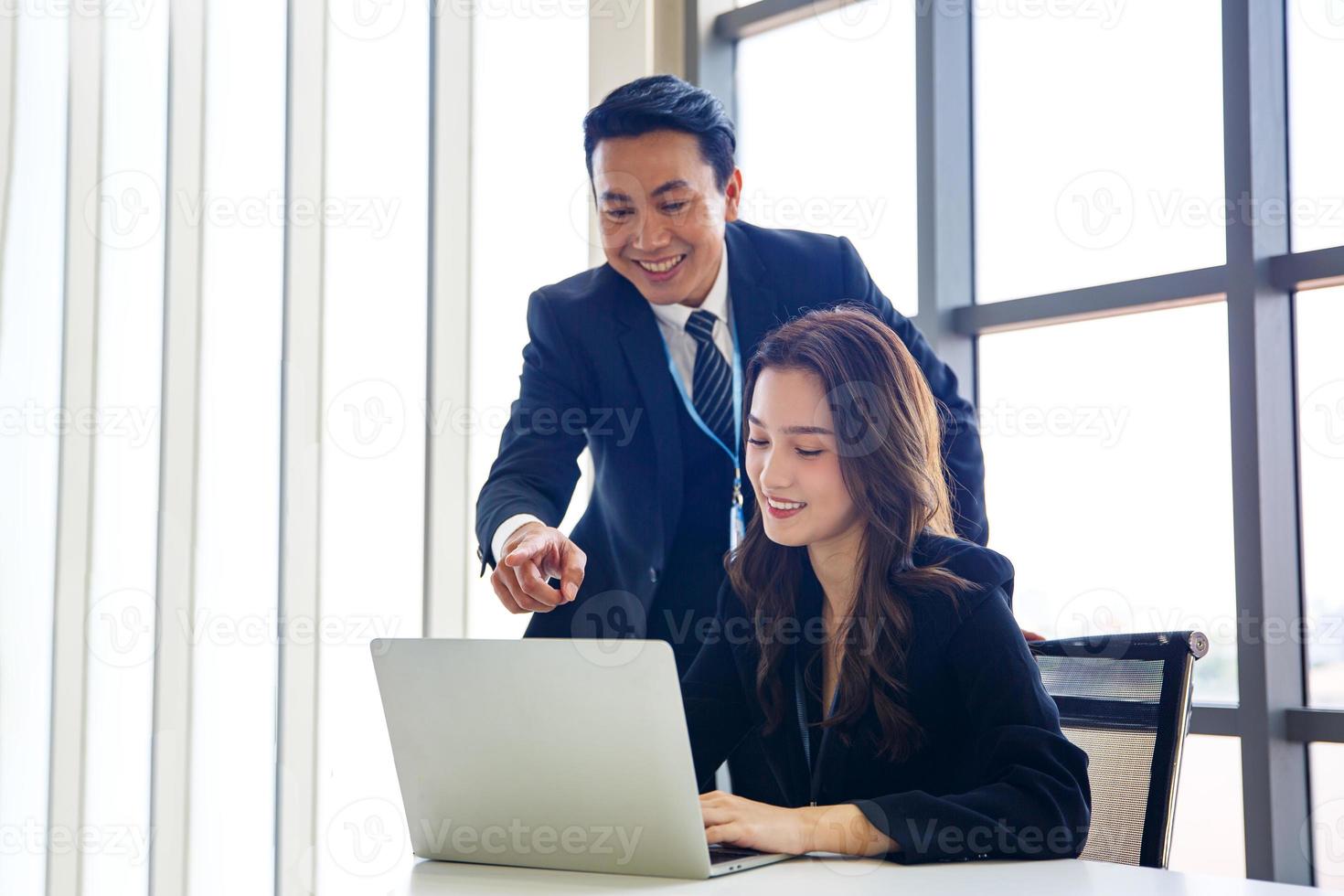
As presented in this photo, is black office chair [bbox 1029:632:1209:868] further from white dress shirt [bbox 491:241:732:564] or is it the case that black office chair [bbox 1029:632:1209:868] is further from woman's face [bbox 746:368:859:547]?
white dress shirt [bbox 491:241:732:564]

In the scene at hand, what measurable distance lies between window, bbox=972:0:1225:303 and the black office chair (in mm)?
1141

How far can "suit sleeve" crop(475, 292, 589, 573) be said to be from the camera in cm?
209

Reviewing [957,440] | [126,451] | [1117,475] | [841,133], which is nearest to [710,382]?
[957,440]

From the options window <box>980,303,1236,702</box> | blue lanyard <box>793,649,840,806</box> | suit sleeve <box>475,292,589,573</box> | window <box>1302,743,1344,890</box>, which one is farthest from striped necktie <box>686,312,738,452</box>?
window <box>1302,743,1344,890</box>

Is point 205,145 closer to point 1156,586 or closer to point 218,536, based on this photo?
point 218,536

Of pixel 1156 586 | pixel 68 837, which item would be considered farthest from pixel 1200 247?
pixel 68 837

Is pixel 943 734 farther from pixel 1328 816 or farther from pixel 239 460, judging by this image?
pixel 239 460

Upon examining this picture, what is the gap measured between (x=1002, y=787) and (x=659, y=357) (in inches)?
41.7

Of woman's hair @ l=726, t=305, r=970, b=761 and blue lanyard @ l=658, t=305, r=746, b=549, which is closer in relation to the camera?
woman's hair @ l=726, t=305, r=970, b=761

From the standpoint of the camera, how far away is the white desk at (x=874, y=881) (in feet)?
3.28

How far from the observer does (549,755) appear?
43.1 inches

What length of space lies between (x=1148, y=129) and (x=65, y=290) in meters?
2.35

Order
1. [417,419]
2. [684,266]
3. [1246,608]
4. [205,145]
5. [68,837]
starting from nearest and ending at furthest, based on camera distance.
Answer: [684,266] < [1246,608] < [68,837] < [205,145] < [417,419]

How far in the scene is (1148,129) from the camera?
248 centimetres
